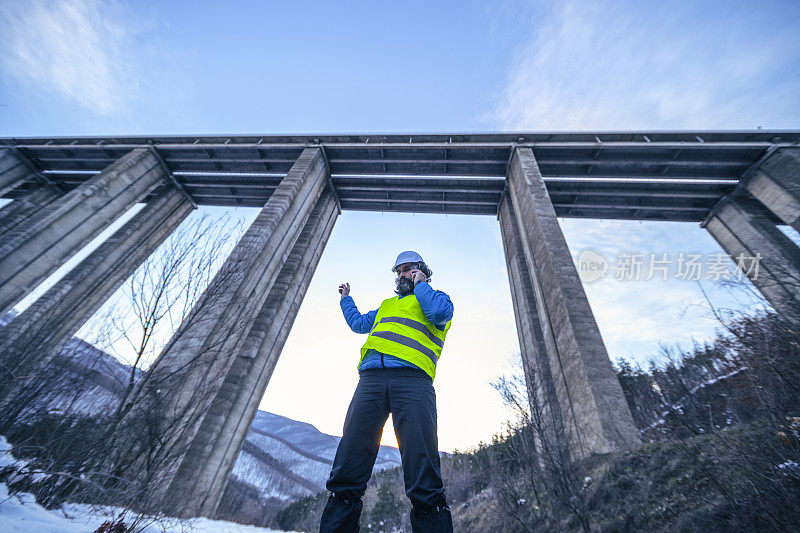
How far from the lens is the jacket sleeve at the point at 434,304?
236 centimetres

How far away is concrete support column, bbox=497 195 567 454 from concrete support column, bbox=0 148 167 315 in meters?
15.4

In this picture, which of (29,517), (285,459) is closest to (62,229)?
(29,517)

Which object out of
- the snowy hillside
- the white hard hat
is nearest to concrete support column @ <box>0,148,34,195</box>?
the white hard hat

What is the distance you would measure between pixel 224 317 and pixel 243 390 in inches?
148

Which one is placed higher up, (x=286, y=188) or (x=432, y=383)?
(x=286, y=188)

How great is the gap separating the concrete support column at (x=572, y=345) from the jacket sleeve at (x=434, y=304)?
17.8ft

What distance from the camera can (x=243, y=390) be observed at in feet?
31.7

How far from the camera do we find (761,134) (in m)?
11.1

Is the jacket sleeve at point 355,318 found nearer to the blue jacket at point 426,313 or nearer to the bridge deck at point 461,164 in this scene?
the blue jacket at point 426,313

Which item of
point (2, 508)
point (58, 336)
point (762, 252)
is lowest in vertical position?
point (2, 508)

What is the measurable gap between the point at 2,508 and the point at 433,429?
10.4 feet

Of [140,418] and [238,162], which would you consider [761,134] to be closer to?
[140,418]

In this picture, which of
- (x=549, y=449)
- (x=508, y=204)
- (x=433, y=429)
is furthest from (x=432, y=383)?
(x=508, y=204)

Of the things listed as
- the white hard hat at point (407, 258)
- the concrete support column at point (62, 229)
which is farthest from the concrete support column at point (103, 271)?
the white hard hat at point (407, 258)
